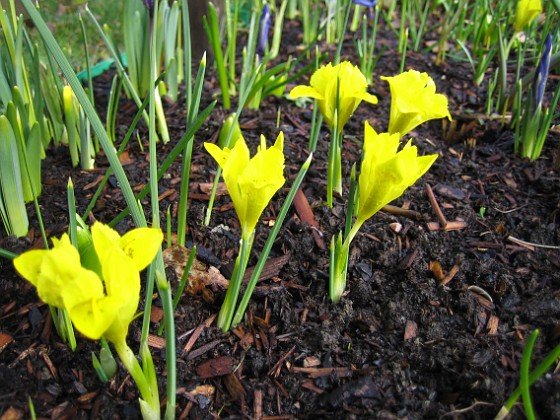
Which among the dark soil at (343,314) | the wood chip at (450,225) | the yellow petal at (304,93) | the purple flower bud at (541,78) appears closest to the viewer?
the dark soil at (343,314)

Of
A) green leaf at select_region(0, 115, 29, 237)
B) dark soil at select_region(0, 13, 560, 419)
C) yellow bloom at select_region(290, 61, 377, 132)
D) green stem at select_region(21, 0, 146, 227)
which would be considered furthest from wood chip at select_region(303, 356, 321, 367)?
green leaf at select_region(0, 115, 29, 237)

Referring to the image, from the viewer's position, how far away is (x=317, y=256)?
4.70ft

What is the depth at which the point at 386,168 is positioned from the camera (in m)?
1.04

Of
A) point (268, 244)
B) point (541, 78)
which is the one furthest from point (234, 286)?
point (541, 78)

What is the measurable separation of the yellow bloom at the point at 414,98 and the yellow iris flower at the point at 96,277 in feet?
2.46

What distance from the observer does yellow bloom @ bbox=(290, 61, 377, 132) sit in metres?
1.31

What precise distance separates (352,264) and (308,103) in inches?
39.6

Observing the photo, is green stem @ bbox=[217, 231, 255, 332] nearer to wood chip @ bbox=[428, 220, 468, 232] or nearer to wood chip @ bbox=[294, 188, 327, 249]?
wood chip @ bbox=[294, 188, 327, 249]

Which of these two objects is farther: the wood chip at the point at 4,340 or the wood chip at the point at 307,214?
the wood chip at the point at 307,214

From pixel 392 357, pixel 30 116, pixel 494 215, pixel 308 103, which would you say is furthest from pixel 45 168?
pixel 494 215

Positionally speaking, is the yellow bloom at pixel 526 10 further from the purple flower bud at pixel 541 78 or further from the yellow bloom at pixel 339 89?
the yellow bloom at pixel 339 89

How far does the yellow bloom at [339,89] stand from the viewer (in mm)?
1308

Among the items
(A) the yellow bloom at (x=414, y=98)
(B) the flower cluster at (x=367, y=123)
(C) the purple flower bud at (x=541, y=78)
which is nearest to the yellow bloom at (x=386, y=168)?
(B) the flower cluster at (x=367, y=123)

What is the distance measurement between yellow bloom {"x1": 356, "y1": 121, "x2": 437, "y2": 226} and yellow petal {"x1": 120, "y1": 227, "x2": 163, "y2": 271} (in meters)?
0.47
